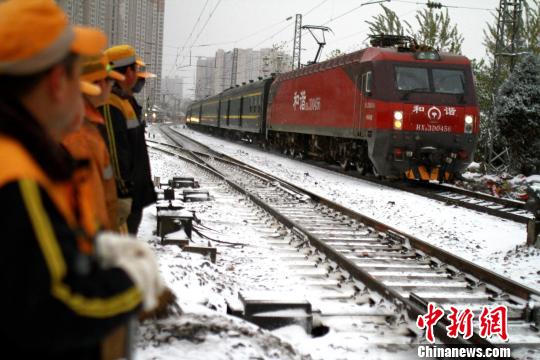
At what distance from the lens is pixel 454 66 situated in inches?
550

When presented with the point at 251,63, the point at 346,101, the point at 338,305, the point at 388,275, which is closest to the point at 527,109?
the point at 346,101

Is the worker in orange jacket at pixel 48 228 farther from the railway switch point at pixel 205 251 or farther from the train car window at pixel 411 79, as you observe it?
the train car window at pixel 411 79

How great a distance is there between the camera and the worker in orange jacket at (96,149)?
74.7 inches

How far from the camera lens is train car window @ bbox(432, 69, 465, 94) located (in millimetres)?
13742

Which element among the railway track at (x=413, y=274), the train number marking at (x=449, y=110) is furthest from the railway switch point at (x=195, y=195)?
the train number marking at (x=449, y=110)

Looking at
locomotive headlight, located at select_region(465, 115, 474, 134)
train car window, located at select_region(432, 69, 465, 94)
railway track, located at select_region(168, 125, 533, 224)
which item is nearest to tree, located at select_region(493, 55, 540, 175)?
train car window, located at select_region(432, 69, 465, 94)

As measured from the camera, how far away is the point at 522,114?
653 inches

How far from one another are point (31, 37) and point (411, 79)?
13.0 metres

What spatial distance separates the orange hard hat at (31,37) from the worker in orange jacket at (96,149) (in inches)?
14.4

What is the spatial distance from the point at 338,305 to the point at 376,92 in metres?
9.28

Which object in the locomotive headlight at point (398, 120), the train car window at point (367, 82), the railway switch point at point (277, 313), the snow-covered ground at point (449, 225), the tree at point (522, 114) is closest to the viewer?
the railway switch point at point (277, 313)

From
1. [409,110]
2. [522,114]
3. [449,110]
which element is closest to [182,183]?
[409,110]

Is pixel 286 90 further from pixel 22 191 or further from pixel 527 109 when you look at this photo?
pixel 22 191

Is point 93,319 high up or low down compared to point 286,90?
down
